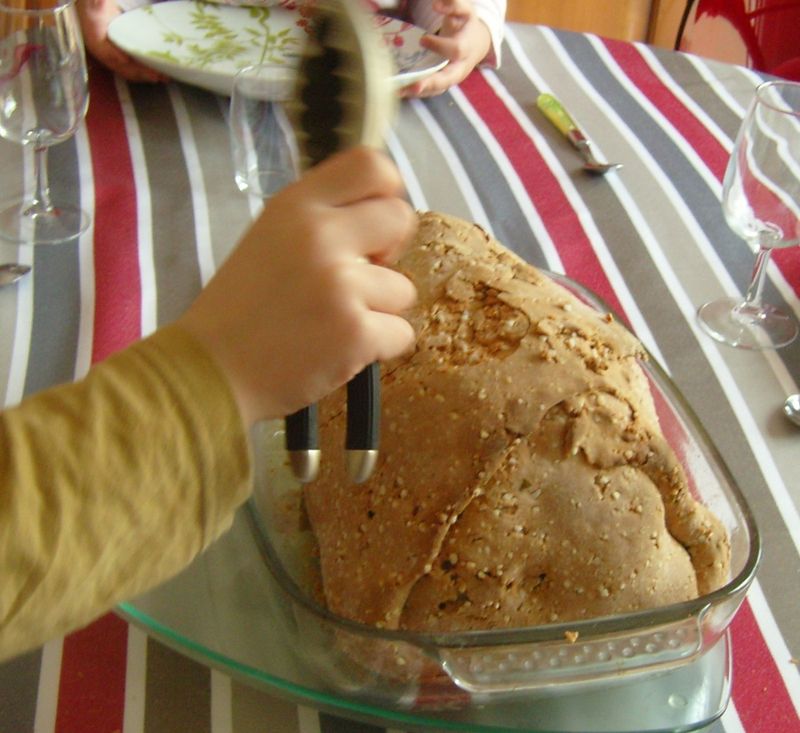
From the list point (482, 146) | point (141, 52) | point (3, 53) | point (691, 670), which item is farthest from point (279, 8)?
point (691, 670)

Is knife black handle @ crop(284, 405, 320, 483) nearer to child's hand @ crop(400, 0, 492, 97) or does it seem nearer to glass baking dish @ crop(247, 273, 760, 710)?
glass baking dish @ crop(247, 273, 760, 710)

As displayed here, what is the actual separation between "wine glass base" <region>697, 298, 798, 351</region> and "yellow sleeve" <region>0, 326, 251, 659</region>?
21.6 inches

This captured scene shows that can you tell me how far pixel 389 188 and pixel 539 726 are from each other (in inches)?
11.5

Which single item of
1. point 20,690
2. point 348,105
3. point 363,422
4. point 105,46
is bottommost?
point 20,690

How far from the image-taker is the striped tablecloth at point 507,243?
570mm

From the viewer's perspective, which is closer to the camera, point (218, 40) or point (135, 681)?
point (135, 681)

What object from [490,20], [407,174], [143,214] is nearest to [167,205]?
[143,214]

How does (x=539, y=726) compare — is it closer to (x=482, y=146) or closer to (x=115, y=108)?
(x=482, y=146)

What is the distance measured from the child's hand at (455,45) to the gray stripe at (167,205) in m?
0.28

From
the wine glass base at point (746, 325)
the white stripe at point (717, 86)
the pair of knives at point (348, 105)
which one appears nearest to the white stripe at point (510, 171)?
the wine glass base at point (746, 325)

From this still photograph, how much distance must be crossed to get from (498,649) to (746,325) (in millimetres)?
511

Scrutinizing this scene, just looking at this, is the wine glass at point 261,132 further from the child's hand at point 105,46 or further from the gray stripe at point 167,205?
the child's hand at point 105,46

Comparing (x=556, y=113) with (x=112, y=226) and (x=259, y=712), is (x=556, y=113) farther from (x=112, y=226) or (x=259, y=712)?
(x=259, y=712)

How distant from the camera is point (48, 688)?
563 millimetres
